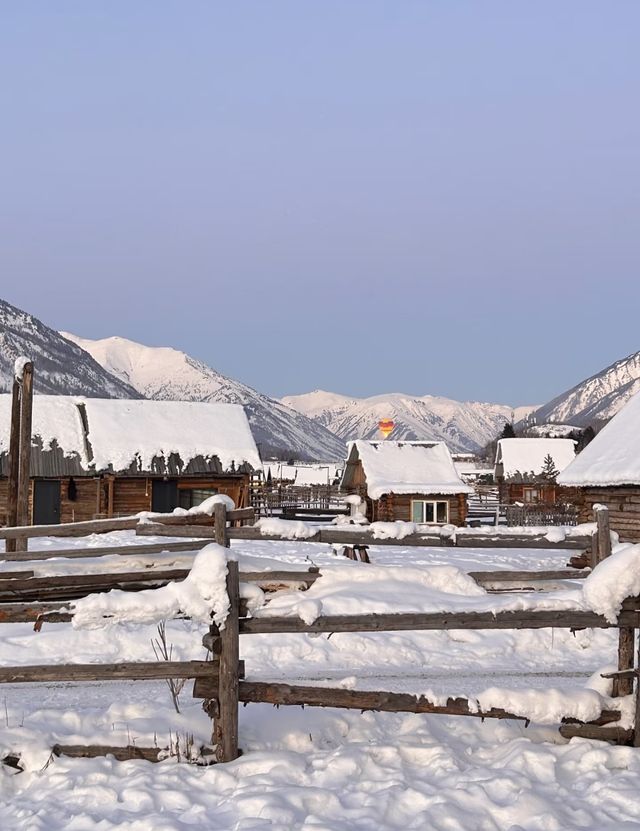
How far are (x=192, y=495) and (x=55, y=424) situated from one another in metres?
6.22

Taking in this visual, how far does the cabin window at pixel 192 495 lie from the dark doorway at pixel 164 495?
0.42 m

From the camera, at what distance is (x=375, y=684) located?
845cm

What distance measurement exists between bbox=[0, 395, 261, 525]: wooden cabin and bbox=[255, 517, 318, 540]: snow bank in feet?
72.2

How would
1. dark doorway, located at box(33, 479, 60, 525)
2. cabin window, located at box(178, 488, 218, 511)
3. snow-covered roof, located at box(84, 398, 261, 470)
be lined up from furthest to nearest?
cabin window, located at box(178, 488, 218, 511) < snow-covered roof, located at box(84, 398, 261, 470) < dark doorway, located at box(33, 479, 60, 525)

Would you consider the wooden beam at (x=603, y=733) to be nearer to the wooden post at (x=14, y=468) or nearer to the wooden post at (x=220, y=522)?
the wooden post at (x=220, y=522)

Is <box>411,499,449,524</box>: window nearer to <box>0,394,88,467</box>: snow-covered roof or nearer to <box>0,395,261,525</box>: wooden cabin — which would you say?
<box>0,395,261,525</box>: wooden cabin

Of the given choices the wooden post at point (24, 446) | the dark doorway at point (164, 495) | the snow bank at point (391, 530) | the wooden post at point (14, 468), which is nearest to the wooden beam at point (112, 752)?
the snow bank at point (391, 530)

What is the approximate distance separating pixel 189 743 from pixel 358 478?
118 feet

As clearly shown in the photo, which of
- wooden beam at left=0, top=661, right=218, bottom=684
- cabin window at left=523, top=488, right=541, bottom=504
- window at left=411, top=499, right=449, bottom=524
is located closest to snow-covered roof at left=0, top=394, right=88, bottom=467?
window at left=411, top=499, right=449, bottom=524

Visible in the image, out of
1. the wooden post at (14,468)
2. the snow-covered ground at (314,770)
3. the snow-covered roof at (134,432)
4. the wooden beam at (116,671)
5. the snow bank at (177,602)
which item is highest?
the snow-covered roof at (134,432)

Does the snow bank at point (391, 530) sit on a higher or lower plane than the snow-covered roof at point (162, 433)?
lower

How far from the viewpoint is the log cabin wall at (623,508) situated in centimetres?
1941

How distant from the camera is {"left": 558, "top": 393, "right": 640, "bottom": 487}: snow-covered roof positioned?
63.4ft

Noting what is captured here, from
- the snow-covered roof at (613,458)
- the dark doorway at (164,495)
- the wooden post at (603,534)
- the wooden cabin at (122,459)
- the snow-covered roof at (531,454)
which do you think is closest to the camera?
the wooden post at (603,534)
